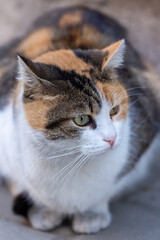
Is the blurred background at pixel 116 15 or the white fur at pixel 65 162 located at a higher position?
the blurred background at pixel 116 15

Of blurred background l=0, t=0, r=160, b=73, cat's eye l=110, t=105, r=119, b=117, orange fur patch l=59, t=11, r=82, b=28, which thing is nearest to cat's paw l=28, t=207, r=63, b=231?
cat's eye l=110, t=105, r=119, b=117

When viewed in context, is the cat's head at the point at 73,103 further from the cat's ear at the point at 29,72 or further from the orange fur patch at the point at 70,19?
the orange fur patch at the point at 70,19

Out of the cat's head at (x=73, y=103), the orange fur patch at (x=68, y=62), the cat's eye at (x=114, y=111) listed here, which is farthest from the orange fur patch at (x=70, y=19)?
the cat's eye at (x=114, y=111)

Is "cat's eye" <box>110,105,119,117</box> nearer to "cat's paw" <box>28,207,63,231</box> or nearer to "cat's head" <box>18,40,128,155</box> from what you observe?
"cat's head" <box>18,40,128,155</box>

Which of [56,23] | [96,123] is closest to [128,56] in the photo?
[56,23]

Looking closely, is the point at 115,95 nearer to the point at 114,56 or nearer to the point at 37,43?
the point at 114,56
